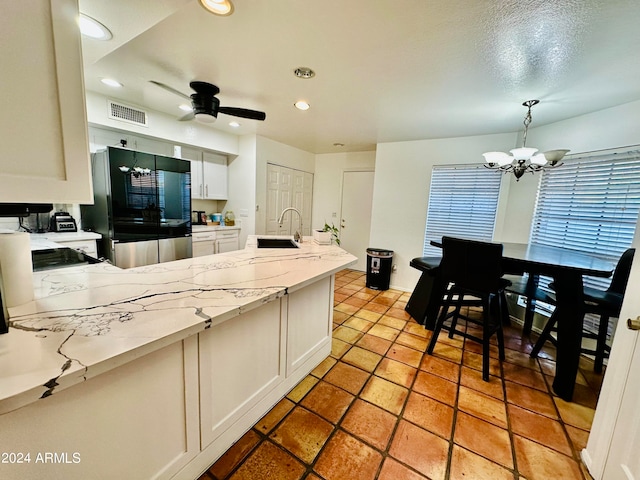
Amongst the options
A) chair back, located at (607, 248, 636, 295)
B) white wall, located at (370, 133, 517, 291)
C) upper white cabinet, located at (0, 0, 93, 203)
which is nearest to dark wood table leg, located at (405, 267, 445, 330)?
white wall, located at (370, 133, 517, 291)

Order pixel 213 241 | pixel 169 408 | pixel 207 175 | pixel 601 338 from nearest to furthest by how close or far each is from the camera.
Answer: pixel 169 408
pixel 601 338
pixel 213 241
pixel 207 175

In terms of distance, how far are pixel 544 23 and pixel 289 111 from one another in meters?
2.19

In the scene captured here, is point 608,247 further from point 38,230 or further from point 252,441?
point 38,230

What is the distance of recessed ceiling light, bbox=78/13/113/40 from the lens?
4.35 feet

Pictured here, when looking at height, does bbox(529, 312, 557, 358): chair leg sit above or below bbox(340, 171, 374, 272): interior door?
below

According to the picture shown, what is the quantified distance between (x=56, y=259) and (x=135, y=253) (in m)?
1.20

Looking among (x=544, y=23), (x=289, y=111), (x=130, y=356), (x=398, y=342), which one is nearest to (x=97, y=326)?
(x=130, y=356)

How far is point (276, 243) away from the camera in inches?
106

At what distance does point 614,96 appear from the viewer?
2088 millimetres

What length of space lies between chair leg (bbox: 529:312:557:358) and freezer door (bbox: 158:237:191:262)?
3.98 meters

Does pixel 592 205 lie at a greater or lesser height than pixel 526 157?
lesser

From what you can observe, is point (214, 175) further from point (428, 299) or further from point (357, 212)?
point (428, 299)

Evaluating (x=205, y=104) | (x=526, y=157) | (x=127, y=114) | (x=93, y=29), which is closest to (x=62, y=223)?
(x=127, y=114)

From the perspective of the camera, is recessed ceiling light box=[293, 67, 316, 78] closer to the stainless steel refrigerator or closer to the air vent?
the stainless steel refrigerator
